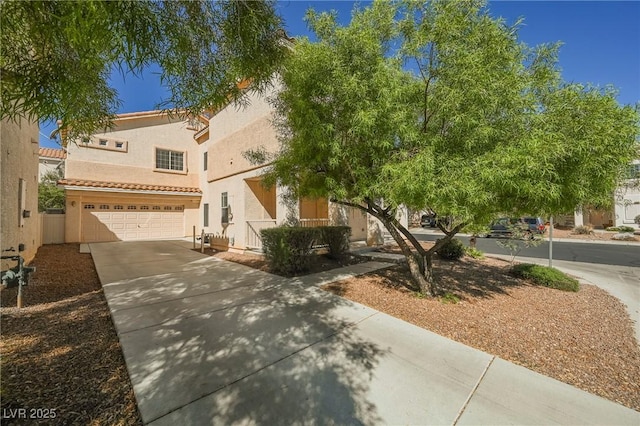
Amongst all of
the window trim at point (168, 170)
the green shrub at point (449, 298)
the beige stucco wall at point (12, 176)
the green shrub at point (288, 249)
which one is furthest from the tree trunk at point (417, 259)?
the window trim at point (168, 170)

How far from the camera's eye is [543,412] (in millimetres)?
2527

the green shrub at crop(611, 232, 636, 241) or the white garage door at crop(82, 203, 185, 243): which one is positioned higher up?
the white garage door at crop(82, 203, 185, 243)

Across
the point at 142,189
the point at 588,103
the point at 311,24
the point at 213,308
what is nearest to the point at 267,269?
the point at 213,308

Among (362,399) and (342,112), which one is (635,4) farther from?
(362,399)

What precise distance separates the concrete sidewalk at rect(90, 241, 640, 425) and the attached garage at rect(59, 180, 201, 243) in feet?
44.3

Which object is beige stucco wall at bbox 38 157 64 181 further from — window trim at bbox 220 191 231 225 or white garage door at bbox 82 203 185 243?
window trim at bbox 220 191 231 225

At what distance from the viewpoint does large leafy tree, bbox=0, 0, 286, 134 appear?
196 cm

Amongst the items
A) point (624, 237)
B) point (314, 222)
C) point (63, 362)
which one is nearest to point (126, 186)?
point (314, 222)

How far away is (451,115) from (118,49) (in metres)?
4.32

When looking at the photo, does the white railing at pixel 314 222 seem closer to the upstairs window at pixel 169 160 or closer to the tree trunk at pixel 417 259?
the tree trunk at pixel 417 259

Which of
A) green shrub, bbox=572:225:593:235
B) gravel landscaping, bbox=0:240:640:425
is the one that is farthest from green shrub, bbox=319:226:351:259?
green shrub, bbox=572:225:593:235

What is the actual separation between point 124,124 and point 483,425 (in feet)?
70.5

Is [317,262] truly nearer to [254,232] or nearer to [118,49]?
[254,232]

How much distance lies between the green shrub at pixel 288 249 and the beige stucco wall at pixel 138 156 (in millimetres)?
11662
